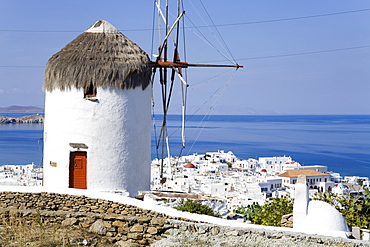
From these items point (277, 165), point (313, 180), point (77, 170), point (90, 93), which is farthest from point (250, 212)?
point (277, 165)

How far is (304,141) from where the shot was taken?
110 m

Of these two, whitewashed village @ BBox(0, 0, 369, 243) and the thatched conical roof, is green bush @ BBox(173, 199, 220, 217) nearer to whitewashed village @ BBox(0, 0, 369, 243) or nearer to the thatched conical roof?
whitewashed village @ BBox(0, 0, 369, 243)

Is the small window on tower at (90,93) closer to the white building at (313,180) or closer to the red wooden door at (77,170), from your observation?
the red wooden door at (77,170)

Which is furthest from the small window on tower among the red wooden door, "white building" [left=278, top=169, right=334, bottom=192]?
"white building" [left=278, top=169, right=334, bottom=192]

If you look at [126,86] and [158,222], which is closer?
[158,222]

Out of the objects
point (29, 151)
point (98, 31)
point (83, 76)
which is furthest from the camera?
point (29, 151)

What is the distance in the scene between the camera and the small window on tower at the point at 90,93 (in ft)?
37.0

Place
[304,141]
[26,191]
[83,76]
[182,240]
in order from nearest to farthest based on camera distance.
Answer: [182,240]
[26,191]
[83,76]
[304,141]

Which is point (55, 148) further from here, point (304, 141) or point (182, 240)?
point (304, 141)

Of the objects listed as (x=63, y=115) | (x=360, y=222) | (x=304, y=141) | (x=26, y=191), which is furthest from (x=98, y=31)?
(x=304, y=141)

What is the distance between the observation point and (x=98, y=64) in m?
11.2

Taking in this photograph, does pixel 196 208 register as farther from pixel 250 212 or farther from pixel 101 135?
pixel 250 212

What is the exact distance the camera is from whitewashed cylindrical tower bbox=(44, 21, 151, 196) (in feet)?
37.0

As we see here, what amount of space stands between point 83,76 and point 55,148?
69.6 inches
